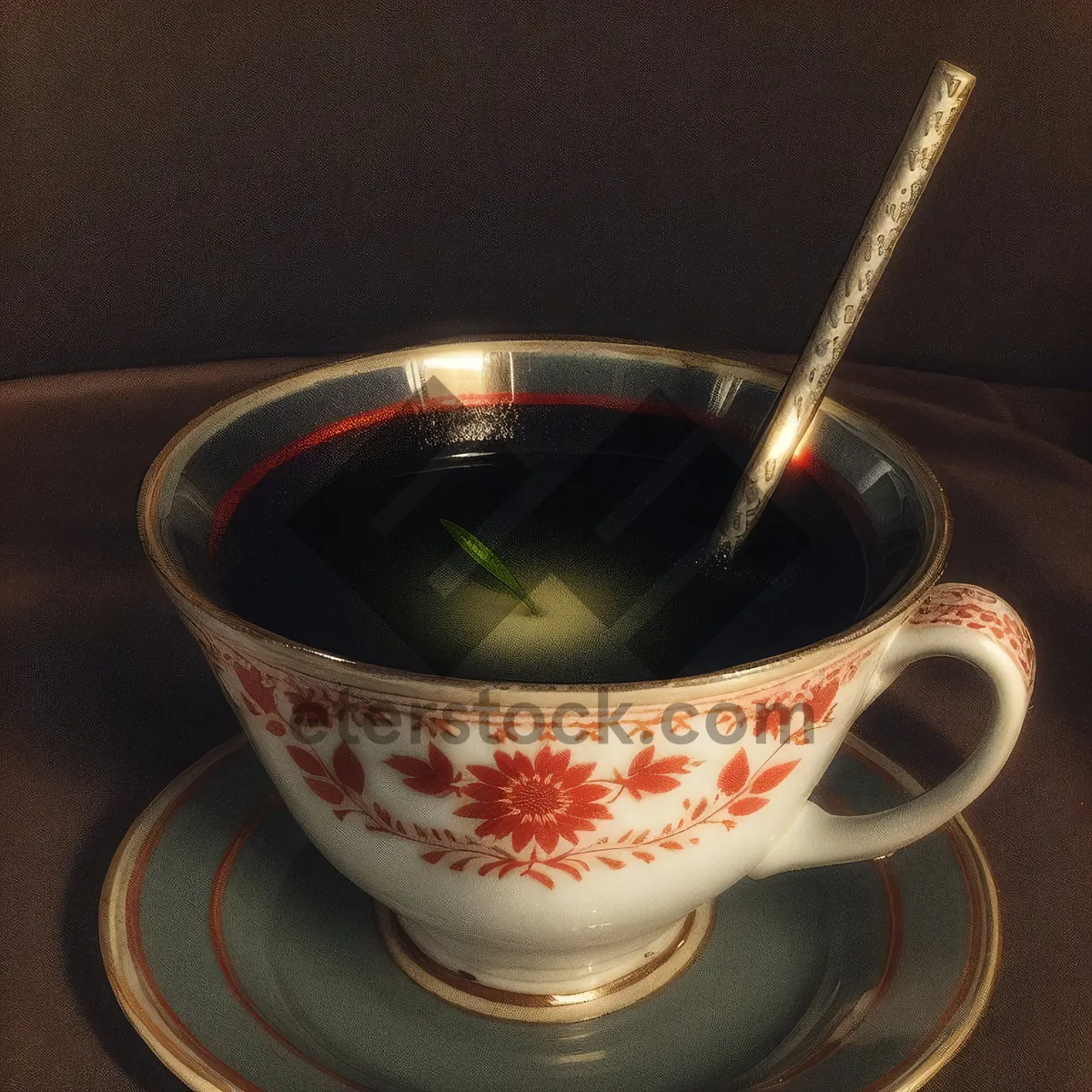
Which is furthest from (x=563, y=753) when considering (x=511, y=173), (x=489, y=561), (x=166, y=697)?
(x=511, y=173)

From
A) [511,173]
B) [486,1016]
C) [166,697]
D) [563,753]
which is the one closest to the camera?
[563,753]

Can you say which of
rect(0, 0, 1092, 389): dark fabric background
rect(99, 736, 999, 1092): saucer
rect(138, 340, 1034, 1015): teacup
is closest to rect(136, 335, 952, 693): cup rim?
rect(138, 340, 1034, 1015): teacup

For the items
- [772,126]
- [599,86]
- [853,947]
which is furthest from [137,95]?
[853,947]

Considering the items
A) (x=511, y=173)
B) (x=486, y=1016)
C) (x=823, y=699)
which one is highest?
(x=511, y=173)

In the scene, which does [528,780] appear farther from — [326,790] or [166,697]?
[166,697]

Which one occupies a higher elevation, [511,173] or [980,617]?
[511,173]

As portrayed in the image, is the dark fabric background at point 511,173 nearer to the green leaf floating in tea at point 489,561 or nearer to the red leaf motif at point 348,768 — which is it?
the green leaf floating in tea at point 489,561

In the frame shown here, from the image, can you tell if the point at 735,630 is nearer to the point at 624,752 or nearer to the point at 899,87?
the point at 624,752

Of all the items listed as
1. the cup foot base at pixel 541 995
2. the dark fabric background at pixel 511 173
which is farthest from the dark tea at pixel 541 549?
the dark fabric background at pixel 511 173

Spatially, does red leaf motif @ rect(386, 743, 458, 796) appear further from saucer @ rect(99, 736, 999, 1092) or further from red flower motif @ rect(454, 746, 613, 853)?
saucer @ rect(99, 736, 999, 1092)
